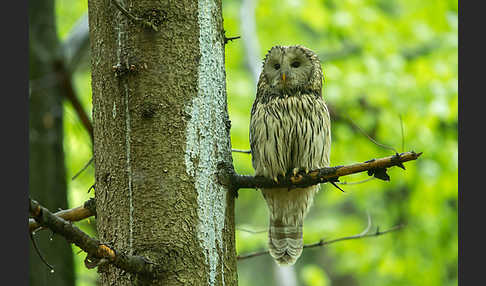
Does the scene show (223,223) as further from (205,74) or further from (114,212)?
(205,74)

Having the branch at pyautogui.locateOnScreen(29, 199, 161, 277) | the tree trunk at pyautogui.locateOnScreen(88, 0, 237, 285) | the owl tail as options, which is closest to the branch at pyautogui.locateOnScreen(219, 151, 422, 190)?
the tree trunk at pyautogui.locateOnScreen(88, 0, 237, 285)

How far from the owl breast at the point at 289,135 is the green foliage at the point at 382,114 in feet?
8.45

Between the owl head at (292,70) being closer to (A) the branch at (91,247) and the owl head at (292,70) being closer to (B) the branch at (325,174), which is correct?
(B) the branch at (325,174)

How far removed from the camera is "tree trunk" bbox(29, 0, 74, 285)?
372cm

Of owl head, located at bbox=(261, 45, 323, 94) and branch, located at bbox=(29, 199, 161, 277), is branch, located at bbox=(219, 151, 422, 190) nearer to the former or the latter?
branch, located at bbox=(29, 199, 161, 277)

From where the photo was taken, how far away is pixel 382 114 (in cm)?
667

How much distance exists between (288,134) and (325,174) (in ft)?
2.79

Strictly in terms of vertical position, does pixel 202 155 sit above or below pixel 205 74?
below

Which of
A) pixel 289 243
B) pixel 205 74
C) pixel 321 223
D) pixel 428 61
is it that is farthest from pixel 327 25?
pixel 205 74

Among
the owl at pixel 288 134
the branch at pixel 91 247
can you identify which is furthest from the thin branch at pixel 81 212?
the owl at pixel 288 134

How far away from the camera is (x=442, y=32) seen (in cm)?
664

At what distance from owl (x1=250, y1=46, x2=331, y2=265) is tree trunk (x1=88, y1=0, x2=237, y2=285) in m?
0.73

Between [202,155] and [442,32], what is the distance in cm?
525

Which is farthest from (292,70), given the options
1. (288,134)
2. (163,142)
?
(163,142)
